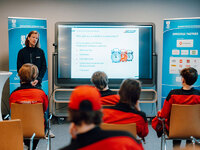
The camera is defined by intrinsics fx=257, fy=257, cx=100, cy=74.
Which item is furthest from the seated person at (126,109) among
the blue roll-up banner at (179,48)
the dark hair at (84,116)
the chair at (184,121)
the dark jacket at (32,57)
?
the blue roll-up banner at (179,48)

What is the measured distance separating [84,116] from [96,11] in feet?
15.4

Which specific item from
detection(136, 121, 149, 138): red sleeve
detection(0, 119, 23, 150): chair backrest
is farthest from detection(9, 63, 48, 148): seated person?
detection(136, 121, 149, 138): red sleeve

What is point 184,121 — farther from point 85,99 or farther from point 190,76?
point 85,99

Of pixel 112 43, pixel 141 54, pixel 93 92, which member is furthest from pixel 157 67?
pixel 93 92

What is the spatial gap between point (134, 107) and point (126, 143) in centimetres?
106

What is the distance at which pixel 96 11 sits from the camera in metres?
5.57

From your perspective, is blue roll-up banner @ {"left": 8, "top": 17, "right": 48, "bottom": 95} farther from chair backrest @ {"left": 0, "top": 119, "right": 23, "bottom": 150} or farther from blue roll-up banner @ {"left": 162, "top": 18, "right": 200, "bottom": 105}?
chair backrest @ {"left": 0, "top": 119, "right": 23, "bottom": 150}

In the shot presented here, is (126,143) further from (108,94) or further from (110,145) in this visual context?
(108,94)

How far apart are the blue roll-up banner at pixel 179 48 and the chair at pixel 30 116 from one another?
9.69 ft

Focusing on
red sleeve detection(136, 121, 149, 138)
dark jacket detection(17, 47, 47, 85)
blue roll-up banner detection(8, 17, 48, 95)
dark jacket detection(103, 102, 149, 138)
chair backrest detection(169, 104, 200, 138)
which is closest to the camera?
dark jacket detection(103, 102, 149, 138)

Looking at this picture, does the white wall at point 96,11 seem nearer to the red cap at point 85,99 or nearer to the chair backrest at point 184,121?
the chair backrest at point 184,121

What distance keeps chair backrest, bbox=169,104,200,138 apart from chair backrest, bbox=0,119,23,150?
1.55m

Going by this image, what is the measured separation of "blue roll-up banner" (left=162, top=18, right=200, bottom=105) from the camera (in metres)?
4.81

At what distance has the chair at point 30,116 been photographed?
2.75m
